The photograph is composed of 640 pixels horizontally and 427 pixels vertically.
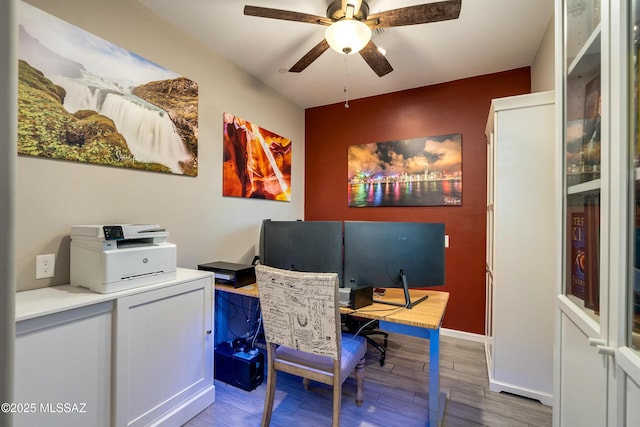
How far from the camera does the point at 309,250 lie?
6.32 feet

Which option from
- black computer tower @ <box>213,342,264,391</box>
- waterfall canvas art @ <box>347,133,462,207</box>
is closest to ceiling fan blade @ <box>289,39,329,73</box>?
waterfall canvas art @ <box>347,133,462,207</box>

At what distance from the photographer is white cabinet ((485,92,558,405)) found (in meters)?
1.83

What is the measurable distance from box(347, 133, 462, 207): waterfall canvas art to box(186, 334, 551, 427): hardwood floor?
1.67 metres

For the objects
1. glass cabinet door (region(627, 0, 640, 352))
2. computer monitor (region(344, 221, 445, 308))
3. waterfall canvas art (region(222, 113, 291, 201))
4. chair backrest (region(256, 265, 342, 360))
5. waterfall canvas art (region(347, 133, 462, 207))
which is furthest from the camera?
waterfall canvas art (region(347, 133, 462, 207))

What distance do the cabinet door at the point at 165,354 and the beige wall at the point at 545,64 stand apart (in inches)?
114

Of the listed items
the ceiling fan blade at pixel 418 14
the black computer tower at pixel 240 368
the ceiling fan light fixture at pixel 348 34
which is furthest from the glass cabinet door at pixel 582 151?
the black computer tower at pixel 240 368

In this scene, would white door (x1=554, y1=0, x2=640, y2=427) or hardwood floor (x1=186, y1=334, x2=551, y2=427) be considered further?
hardwood floor (x1=186, y1=334, x2=551, y2=427)

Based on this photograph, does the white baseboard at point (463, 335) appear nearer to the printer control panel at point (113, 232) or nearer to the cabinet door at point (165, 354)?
the cabinet door at point (165, 354)

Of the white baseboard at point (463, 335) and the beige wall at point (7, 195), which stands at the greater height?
the beige wall at point (7, 195)

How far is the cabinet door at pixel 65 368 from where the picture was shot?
108cm

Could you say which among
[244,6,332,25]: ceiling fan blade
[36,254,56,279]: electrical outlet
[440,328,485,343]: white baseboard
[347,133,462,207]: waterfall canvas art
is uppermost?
[244,6,332,25]: ceiling fan blade

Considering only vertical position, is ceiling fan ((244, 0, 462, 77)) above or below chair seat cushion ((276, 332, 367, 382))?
above

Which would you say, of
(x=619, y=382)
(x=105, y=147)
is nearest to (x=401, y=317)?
(x=619, y=382)

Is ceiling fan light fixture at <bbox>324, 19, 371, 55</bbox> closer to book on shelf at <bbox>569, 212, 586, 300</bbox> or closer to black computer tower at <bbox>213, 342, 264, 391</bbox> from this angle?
book on shelf at <bbox>569, 212, 586, 300</bbox>
